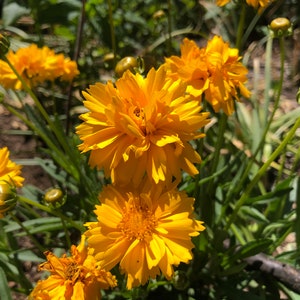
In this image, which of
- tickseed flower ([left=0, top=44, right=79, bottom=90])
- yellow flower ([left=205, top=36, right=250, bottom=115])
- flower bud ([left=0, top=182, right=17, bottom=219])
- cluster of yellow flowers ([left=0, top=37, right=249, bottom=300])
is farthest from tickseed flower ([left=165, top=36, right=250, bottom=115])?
tickseed flower ([left=0, top=44, right=79, bottom=90])

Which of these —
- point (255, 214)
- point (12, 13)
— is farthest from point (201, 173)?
point (12, 13)

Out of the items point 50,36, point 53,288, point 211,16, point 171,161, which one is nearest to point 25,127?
point 50,36

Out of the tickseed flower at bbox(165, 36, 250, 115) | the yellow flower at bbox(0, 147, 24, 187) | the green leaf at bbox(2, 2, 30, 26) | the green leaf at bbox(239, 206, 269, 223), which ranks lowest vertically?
the green leaf at bbox(239, 206, 269, 223)

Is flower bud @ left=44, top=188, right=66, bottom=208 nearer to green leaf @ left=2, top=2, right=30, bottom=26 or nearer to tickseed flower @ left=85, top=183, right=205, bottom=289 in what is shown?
tickseed flower @ left=85, top=183, right=205, bottom=289

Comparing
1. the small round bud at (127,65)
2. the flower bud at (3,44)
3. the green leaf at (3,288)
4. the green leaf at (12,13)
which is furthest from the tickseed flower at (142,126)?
the green leaf at (12,13)

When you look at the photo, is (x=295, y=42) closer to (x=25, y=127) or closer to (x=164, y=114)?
(x=25, y=127)
